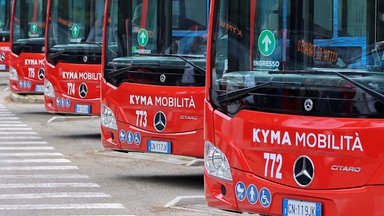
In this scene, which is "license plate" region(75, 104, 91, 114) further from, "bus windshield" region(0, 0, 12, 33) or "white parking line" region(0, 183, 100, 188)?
"bus windshield" region(0, 0, 12, 33)

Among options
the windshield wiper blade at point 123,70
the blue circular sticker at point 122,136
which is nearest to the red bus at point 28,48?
the windshield wiper blade at point 123,70

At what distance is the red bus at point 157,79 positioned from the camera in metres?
11.8

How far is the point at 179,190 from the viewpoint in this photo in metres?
12.3

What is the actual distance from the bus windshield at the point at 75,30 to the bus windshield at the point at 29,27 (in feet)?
14.1

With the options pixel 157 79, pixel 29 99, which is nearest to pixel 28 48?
pixel 29 99

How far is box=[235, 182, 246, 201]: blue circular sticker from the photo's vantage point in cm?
805

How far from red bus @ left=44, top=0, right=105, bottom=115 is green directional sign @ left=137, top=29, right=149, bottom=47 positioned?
4.31 m

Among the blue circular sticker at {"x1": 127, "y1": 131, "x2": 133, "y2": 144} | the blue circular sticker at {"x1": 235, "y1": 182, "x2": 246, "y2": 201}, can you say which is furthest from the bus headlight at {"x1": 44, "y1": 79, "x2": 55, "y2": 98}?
the blue circular sticker at {"x1": 235, "y1": 182, "x2": 246, "y2": 201}

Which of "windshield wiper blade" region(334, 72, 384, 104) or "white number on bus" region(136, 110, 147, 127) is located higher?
"windshield wiper blade" region(334, 72, 384, 104)

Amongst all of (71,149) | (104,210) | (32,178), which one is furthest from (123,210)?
(71,149)

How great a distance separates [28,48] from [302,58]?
1642cm

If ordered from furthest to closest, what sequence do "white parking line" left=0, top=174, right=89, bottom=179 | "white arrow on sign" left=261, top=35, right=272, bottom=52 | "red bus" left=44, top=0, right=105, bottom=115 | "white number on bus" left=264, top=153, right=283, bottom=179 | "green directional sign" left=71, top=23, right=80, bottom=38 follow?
"green directional sign" left=71, top=23, right=80, bottom=38
"red bus" left=44, top=0, right=105, bottom=115
"white parking line" left=0, top=174, right=89, bottom=179
"white arrow on sign" left=261, top=35, right=272, bottom=52
"white number on bus" left=264, top=153, right=283, bottom=179

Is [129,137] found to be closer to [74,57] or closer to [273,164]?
A: [273,164]

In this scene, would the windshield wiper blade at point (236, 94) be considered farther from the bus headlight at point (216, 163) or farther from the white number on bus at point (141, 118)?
the white number on bus at point (141, 118)
